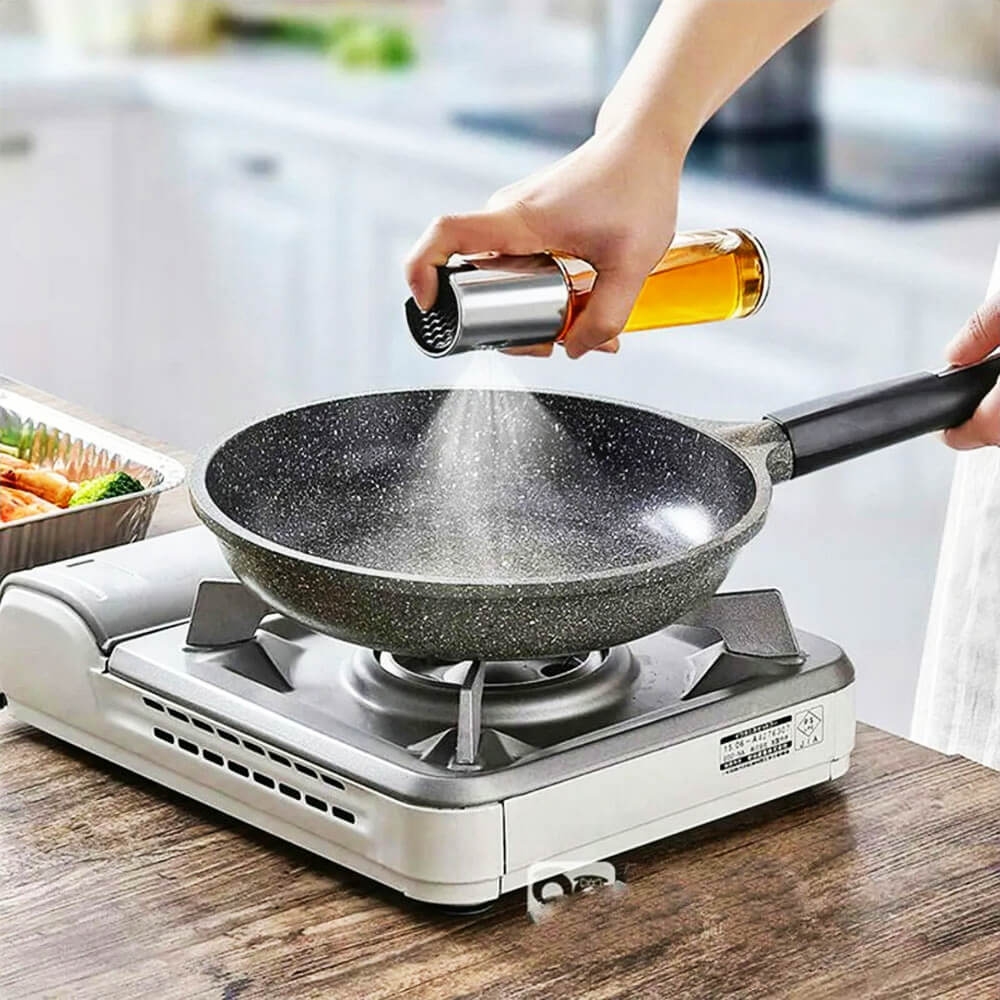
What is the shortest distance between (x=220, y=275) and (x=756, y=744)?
2988 mm

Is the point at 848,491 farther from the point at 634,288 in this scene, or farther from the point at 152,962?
the point at 152,962

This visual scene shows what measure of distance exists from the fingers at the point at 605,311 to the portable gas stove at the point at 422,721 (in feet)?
0.64

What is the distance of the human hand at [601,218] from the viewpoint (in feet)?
4.05

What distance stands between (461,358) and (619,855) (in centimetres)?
260

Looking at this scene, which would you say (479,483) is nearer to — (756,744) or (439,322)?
(439,322)

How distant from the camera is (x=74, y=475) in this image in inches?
59.7

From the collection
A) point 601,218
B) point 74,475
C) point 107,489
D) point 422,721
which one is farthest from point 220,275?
point 422,721

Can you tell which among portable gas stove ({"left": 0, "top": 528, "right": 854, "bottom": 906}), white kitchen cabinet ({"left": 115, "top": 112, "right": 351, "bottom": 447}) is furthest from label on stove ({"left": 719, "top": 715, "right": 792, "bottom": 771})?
white kitchen cabinet ({"left": 115, "top": 112, "right": 351, "bottom": 447})

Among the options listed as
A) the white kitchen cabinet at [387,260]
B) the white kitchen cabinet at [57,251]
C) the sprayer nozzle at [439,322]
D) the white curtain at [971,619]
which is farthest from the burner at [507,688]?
the white kitchen cabinet at [57,251]

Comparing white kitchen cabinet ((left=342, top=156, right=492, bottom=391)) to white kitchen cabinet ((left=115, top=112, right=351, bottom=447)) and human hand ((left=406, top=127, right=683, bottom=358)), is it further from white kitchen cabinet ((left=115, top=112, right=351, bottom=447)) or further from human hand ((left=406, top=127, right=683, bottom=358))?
human hand ((left=406, top=127, right=683, bottom=358))

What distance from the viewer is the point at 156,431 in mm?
4078

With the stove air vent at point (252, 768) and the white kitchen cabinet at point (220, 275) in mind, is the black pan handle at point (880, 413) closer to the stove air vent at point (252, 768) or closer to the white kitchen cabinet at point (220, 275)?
the stove air vent at point (252, 768)

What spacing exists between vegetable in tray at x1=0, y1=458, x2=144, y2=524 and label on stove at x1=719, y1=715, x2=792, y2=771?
53 cm

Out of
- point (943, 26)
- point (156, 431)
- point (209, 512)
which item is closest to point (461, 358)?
point (156, 431)
